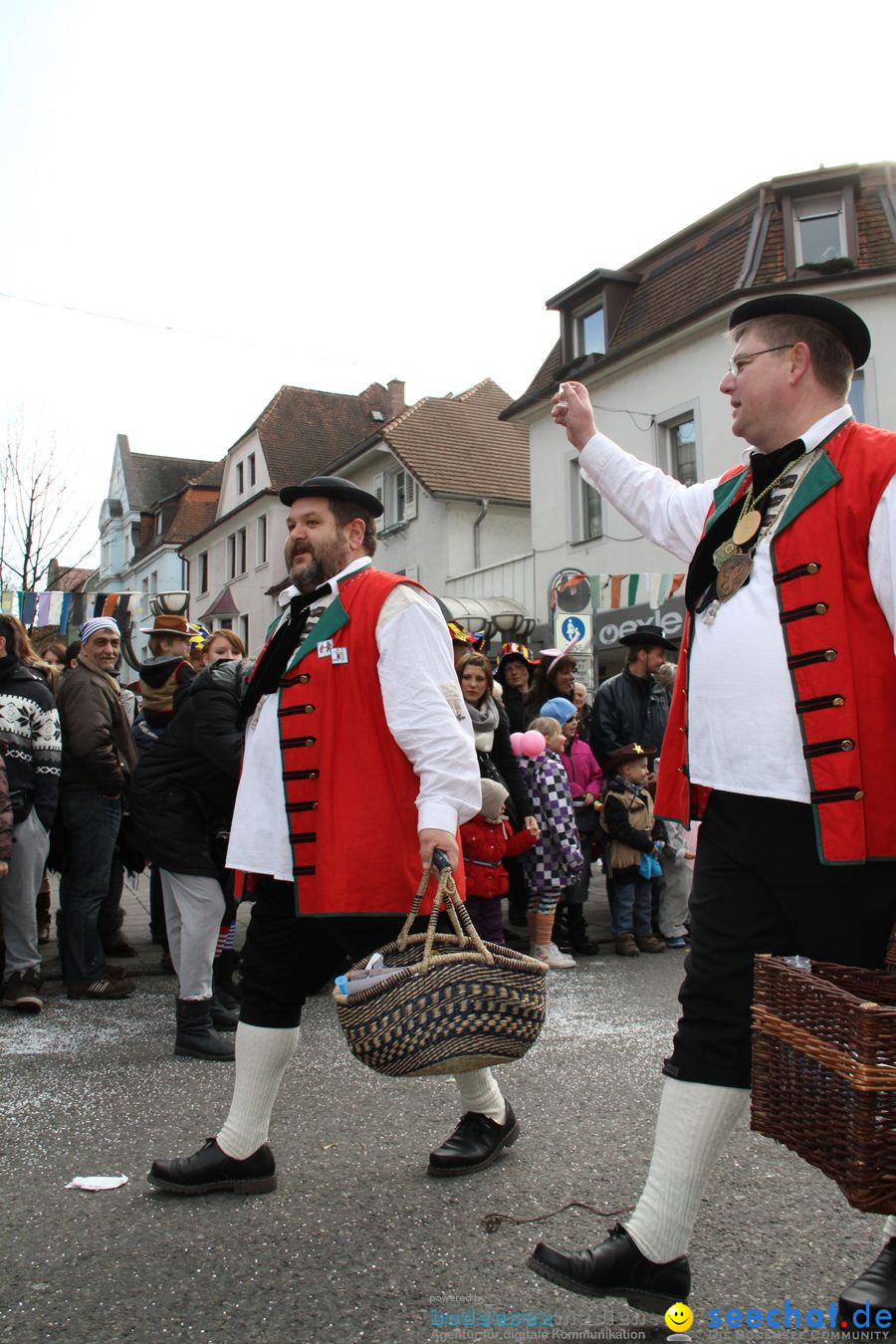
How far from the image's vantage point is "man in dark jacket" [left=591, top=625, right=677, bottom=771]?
336 inches

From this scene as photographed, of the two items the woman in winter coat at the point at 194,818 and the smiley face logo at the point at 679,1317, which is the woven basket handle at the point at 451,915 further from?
the woman in winter coat at the point at 194,818

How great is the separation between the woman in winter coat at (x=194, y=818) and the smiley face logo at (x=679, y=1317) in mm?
2867

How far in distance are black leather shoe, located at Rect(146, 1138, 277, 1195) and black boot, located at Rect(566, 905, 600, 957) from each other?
458 centimetres

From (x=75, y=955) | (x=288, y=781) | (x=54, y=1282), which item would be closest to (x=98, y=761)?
(x=75, y=955)

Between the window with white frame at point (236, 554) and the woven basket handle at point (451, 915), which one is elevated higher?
the window with white frame at point (236, 554)

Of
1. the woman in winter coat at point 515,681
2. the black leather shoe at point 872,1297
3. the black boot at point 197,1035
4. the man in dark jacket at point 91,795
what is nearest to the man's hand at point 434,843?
the black leather shoe at point 872,1297

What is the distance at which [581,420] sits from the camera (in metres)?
2.99

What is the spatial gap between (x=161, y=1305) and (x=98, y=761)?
13.5 feet

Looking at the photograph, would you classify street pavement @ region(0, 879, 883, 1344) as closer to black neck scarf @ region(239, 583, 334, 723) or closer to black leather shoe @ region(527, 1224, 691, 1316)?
black leather shoe @ region(527, 1224, 691, 1316)

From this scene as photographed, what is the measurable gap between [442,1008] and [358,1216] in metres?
0.91

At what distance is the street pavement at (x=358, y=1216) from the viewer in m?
2.60

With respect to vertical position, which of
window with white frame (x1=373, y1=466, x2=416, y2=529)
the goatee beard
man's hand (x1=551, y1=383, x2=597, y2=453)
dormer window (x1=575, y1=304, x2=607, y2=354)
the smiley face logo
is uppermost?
dormer window (x1=575, y1=304, x2=607, y2=354)

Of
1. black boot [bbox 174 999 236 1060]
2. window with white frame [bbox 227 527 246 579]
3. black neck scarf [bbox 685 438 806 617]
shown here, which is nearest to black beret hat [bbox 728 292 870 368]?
black neck scarf [bbox 685 438 806 617]

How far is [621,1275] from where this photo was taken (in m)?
2.39
